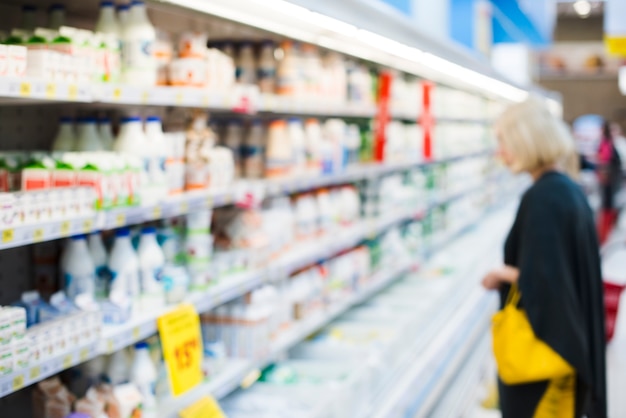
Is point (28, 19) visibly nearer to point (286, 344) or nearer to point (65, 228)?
point (65, 228)

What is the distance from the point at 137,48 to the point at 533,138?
1.61 meters

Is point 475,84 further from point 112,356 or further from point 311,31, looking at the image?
point 112,356

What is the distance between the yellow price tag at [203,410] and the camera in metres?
3.01

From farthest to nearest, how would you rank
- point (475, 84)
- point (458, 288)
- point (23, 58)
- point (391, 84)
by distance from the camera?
point (475, 84) < point (458, 288) < point (391, 84) < point (23, 58)

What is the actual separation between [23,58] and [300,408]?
2.08m

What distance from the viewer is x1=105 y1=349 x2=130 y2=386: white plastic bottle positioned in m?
2.83

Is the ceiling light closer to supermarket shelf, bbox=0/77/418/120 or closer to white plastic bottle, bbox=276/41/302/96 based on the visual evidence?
white plastic bottle, bbox=276/41/302/96

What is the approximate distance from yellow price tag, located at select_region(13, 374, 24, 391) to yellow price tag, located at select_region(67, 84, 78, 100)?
2.49ft

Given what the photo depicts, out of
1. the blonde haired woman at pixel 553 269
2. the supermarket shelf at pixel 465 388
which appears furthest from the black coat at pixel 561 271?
the supermarket shelf at pixel 465 388

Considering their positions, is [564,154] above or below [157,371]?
above

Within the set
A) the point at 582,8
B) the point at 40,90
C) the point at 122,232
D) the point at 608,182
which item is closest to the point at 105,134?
the point at 122,232

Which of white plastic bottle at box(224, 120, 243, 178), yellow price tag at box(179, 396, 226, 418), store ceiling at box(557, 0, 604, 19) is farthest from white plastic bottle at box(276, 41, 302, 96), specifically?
store ceiling at box(557, 0, 604, 19)

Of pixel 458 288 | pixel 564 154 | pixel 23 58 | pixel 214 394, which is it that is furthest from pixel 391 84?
pixel 23 58

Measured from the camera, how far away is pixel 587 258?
327cm
